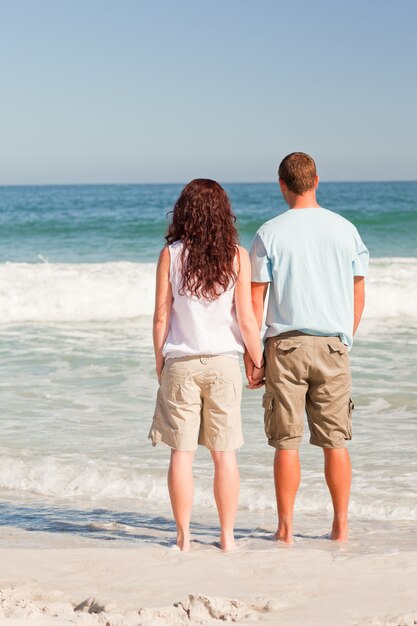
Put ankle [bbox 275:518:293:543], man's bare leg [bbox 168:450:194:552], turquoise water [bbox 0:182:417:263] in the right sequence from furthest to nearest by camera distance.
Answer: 1. turquoise water [bbox 0:182:417:263]
2. ankle [bbox 275:518:293:543]
3. man's bare leg [bbox 168:450:194:552]

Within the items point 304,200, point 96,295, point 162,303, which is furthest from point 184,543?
point 96,295

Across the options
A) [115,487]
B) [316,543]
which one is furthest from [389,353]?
[316,543]

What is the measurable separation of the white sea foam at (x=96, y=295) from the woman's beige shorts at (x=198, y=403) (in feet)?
30.2

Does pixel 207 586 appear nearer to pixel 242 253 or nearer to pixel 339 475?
pixel 339 475

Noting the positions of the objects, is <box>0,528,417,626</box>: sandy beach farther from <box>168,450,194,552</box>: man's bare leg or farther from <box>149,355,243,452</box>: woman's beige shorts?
<box>149,355,243,452</box>: woman's beige shorts

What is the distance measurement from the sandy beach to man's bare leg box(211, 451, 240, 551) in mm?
88

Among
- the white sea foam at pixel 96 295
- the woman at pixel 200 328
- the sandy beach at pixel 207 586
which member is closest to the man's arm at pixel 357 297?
the woman at pixel 200 328

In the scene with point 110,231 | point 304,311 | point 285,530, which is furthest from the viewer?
point 110,231

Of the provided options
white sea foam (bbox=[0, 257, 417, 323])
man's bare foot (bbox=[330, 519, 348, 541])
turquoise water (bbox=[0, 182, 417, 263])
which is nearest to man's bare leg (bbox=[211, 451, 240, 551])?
man's bare foot (bbox=[330, 519, 348, 541])

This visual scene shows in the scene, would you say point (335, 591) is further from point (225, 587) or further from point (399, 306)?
point (399, 306)

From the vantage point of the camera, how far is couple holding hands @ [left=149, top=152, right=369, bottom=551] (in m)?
3.87

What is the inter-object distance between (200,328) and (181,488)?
29.2 inches

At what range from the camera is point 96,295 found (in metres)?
14.6

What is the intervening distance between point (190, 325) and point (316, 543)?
128cm
